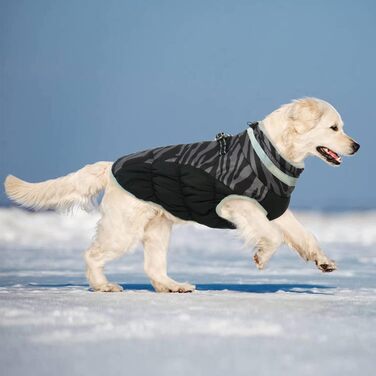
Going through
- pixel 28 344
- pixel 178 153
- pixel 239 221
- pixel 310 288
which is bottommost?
pixel 28 344

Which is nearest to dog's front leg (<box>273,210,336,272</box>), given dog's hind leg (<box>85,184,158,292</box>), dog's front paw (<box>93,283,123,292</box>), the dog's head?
the dog's head

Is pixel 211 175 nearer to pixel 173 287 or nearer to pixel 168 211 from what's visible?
pixel 168 211

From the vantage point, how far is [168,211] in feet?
20.8

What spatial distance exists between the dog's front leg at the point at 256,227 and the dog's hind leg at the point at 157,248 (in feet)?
2.82

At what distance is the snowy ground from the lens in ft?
10.9

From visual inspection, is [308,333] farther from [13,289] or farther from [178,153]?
[13,289]

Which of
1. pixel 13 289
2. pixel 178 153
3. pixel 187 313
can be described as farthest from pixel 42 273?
pixel 187 313

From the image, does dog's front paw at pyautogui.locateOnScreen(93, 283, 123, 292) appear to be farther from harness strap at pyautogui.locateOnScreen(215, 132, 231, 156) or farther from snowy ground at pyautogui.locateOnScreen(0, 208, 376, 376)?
harness strap at pyautogui.locateOnScreen(215, 132, 231, 156)

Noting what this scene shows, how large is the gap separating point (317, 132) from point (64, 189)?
2161 mm

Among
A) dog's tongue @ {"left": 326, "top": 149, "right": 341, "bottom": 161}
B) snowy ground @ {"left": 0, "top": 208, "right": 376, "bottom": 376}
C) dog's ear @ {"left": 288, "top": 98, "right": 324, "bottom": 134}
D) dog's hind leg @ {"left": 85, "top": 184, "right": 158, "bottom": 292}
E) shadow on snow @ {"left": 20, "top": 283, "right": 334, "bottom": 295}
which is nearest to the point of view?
snowy ground @ {"left": 0, "top": 208, "right": 376, "bottom": 376}

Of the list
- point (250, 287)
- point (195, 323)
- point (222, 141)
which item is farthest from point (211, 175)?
point (195, 323)

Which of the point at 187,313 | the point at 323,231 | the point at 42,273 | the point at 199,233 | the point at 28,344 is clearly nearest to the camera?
the point at 28,344

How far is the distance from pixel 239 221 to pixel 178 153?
0.74m

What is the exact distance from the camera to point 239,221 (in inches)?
231
